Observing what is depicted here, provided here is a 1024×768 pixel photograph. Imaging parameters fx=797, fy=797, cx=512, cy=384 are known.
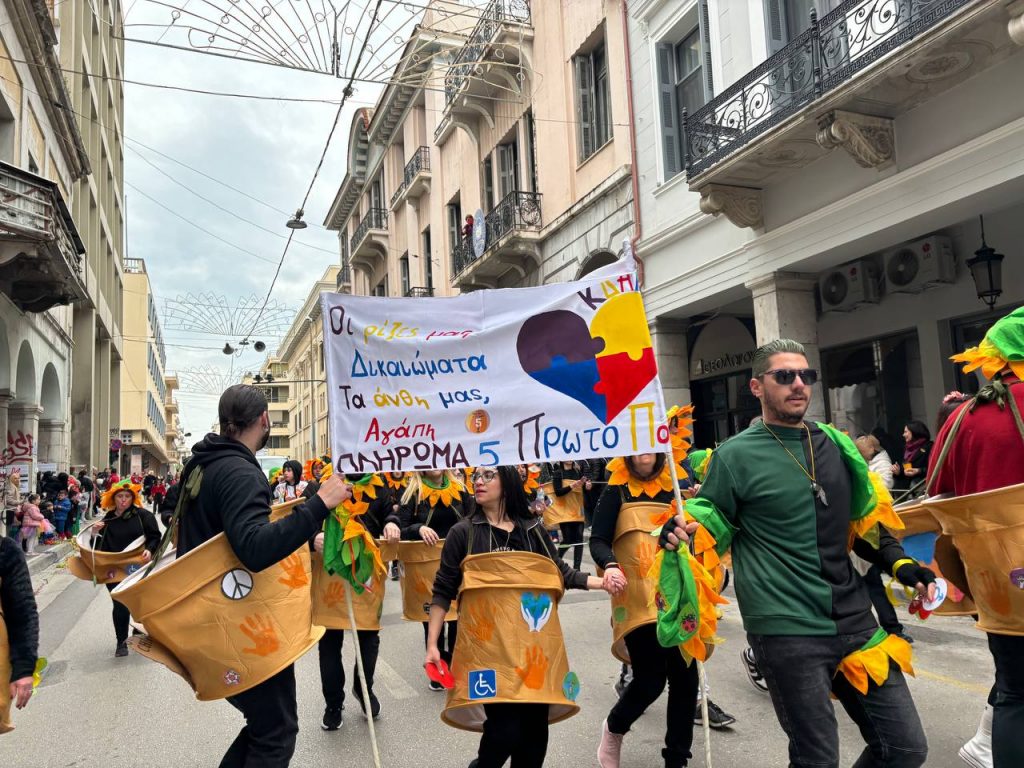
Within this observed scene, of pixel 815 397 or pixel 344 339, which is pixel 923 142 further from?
pixel 344 339

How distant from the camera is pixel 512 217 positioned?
18.4 meters

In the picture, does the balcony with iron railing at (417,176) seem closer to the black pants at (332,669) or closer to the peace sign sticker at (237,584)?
the black pants at (332,669)

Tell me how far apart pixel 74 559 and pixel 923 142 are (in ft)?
33.7

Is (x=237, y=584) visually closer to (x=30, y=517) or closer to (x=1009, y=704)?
(x=1009, y=704)

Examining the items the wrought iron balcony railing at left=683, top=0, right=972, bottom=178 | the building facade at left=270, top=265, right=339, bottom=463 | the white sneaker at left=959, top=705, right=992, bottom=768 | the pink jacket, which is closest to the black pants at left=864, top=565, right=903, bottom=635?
the white sneaker at left=959, top=705, right=992, bottom=768

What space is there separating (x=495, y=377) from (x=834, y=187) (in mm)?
8344

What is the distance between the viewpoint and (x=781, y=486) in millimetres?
3016

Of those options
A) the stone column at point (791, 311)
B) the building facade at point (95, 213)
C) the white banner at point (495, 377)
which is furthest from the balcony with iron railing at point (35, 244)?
the white banner at point (495, 377)

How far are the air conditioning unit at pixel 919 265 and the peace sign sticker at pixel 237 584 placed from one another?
10148mm

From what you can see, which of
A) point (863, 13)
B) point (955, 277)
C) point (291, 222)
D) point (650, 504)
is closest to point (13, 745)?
point (650, 504)

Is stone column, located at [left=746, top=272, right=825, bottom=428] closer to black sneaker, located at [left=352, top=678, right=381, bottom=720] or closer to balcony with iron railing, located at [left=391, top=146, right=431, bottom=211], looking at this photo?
black sneaker, located at [left=352, top=678, right=381, bottom=720]

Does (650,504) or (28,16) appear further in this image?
(28,16)

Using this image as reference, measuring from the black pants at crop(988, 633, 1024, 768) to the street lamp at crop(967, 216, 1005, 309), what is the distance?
7865mm

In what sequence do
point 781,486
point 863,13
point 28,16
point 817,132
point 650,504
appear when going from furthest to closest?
point 28,16
point 817,132
point 863,13
point 650,504
point 781,486
